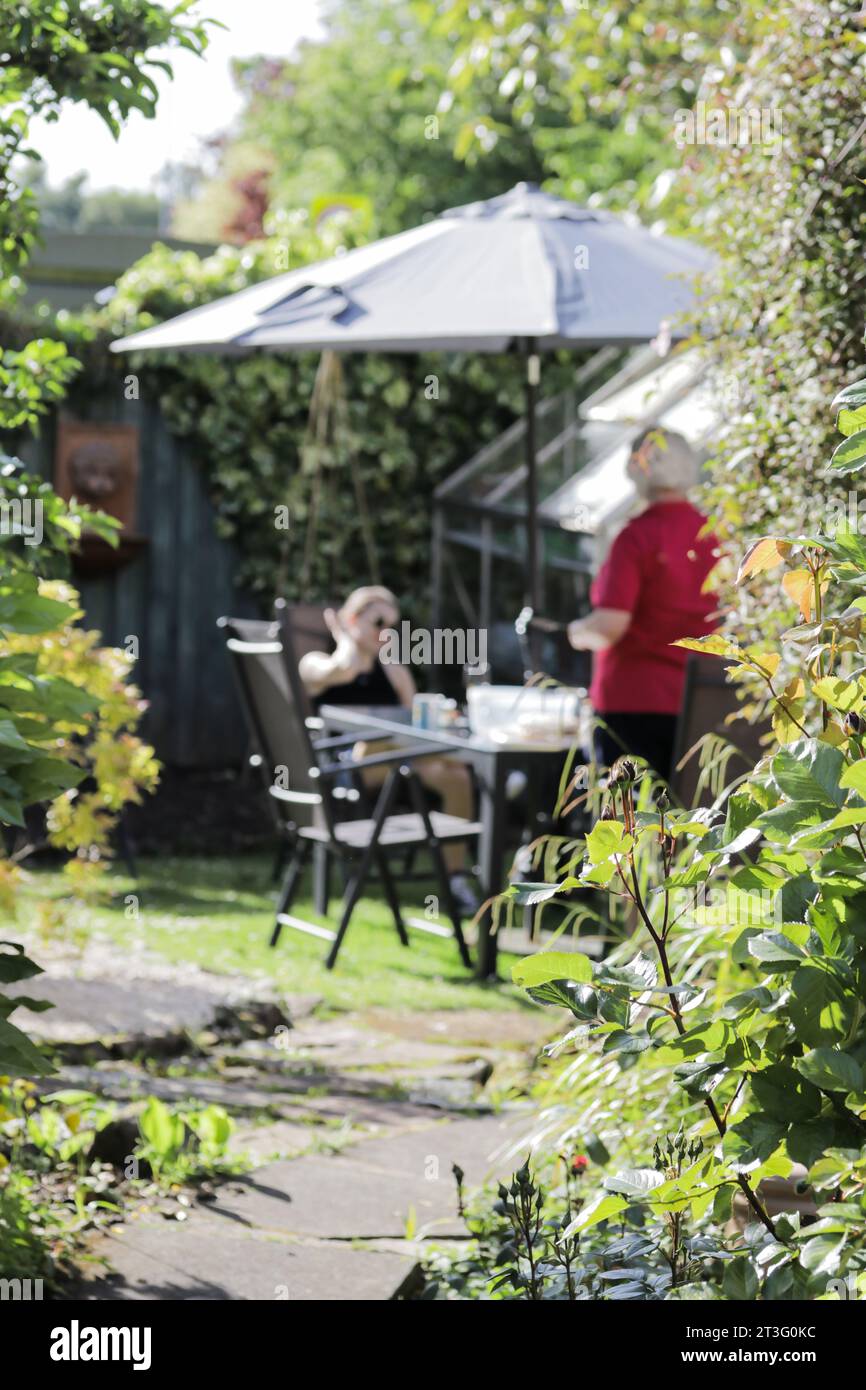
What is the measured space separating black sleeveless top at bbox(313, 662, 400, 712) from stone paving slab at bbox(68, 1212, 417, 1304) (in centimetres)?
402

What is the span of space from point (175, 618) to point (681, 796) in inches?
209

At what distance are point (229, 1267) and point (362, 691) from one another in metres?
4.30

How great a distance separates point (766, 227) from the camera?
10.2 feet

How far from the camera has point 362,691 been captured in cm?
688

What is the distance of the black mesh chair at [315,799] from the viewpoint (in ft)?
18.0

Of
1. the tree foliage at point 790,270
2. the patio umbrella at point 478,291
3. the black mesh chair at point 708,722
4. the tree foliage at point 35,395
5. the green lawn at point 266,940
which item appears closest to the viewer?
the tree foliage at point 35,395

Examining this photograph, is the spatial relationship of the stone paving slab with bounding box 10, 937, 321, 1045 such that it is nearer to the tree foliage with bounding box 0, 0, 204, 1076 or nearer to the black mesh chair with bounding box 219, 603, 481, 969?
the black mesh chair with bounding box 219, 603, 481, 969

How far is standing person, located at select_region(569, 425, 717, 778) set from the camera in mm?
4879

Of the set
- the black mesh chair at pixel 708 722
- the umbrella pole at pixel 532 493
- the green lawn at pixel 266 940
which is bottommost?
the green lawn at pixel 266 940

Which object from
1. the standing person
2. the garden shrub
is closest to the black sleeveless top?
the standing person

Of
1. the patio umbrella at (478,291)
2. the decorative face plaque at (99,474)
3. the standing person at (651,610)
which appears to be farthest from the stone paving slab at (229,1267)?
the decorative face plaque at (99,474)

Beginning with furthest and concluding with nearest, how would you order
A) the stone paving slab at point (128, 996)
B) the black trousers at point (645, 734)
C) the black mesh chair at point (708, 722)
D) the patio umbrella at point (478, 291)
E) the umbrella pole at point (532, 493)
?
the umbrella pole at point (532, 493)
the patio umbrella at point (478, 291)
the black trousers at point (645, 734)
the stone paving slab at point (128, 996)
the black mesh chair at point (708, 722)

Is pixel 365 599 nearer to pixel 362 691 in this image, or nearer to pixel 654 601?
pixel 362 691

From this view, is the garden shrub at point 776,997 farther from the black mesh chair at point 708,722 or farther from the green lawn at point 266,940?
the green lawn at point 266,940
